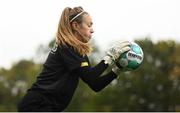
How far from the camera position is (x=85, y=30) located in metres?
8.63

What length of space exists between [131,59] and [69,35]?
1006 mm

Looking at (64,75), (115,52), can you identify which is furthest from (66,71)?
(115,52)

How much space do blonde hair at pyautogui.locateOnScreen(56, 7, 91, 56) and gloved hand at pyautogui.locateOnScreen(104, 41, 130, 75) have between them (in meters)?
0.29

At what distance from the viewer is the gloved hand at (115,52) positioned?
866cm

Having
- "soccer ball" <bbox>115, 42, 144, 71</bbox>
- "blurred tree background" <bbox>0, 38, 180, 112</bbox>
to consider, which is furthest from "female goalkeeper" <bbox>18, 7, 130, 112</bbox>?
"blurred tree background" <bbox>0, 38, 180, 112</bbox>

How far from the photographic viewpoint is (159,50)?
252ft

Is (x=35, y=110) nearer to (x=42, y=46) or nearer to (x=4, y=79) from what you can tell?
(x=42, y=46)

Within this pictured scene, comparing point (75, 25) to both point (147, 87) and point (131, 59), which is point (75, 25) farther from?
point (147, 87)

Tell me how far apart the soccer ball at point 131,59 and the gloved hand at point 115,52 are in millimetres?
60

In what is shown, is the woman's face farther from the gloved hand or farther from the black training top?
the gloved hand

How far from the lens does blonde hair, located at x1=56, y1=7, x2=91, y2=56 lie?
27.7 ft

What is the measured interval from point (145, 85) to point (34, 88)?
6815 centimetres

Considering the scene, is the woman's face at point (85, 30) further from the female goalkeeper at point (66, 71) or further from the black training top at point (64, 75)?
the black training top at point (64, 75)

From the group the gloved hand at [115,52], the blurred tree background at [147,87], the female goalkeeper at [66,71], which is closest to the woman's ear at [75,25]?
the female goalkeeper at [66,71]
